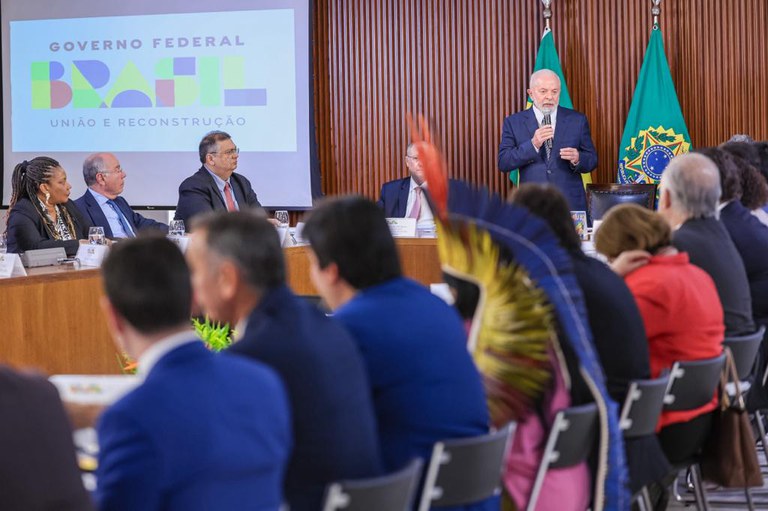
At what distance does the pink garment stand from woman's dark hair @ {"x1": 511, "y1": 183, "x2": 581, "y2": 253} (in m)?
0.38

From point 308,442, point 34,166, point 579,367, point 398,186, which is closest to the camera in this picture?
point 308,442

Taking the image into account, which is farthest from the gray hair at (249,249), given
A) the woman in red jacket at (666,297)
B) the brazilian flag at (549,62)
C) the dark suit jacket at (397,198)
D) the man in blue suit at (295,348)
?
the brazilian flag at (549,62)

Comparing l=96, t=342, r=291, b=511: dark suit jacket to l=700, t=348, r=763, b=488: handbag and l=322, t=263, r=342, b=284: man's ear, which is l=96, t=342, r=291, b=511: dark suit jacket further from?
l=700, t=348, r=763, b=488: handbag

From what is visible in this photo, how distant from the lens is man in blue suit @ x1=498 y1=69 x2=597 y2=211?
23.4 feet

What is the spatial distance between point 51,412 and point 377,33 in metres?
7.25

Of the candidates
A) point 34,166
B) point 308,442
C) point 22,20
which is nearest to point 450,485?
point 308,442

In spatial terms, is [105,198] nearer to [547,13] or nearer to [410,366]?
[547,13]

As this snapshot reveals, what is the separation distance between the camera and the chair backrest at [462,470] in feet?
7.14

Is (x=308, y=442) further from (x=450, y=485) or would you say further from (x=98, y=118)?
(x=98, y=118)

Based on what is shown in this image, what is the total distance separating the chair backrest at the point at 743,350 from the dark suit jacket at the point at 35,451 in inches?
93.5

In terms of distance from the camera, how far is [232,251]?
1973 millimetres

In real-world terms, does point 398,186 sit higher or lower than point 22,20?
lower

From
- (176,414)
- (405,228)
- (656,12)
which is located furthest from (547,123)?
(176,414)

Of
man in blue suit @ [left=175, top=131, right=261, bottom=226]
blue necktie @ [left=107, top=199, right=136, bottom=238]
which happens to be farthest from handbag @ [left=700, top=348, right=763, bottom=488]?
blue necktie @ [left=107, top=199, right=136, bottom=238]
